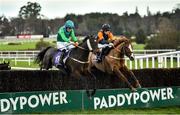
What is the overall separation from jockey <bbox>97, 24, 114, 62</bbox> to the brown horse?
15cm

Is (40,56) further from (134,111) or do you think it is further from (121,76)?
(134,111)

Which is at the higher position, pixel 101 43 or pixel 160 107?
pixel 101 43

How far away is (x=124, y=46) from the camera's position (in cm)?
1262

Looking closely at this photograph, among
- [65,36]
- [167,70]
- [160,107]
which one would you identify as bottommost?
[160,107]

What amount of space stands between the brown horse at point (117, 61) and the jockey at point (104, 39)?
15cm

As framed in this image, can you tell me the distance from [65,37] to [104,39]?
1116 millimetres

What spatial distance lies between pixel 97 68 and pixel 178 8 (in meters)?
59.7

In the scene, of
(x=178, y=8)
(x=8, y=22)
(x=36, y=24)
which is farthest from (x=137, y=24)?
(x=8, y=22)

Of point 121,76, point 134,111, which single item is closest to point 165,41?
point 121,76

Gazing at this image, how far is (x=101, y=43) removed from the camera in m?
13.1

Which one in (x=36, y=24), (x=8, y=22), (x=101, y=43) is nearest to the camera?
(x=101, y=43)

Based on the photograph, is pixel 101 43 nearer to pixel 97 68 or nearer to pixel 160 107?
pixel 97 68

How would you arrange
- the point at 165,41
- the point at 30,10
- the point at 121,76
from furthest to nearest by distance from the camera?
the point at 30,10, the point at 165,41, the point at 121,76

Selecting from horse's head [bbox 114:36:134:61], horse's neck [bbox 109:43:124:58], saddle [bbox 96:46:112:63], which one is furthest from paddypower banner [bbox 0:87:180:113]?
saddle [bbox 96:46:112:63]
